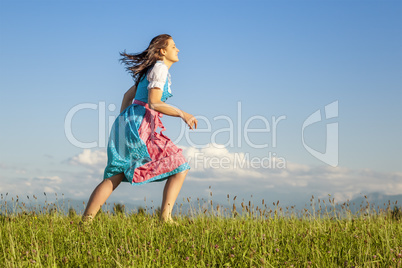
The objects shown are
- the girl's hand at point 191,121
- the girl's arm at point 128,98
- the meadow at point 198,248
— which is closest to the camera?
the meadow at point 198,248

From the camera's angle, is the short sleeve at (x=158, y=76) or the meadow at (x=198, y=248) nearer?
the meadow at (x=198, y=248)

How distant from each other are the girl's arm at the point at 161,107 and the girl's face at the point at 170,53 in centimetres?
72

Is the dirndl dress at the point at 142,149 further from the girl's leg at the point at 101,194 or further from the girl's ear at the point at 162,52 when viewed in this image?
the girl's ear at the point at 162,52

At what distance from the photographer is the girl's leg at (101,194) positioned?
557 centimetres

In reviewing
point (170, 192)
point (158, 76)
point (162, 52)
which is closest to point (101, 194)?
point (170, 192)

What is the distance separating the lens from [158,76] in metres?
5.50

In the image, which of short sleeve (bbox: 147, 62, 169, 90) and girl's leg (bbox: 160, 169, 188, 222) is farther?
girl's leg (bbox: 160, 169, 188, 222)

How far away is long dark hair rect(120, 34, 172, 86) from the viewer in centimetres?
584

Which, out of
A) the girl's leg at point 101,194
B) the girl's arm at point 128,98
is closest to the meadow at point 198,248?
the girl's leg at point 101,194

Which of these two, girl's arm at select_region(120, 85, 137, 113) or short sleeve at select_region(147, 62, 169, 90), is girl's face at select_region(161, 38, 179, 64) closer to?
short sleeve at select_region(147, 62, 169, 90)

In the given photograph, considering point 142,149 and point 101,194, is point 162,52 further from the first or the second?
point 101,194

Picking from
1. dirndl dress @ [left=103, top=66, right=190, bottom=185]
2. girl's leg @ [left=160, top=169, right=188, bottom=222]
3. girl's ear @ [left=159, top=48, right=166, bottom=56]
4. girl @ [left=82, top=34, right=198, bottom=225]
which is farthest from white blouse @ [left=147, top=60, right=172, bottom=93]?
girl's leg @ [left=160, top=169, right=188, bottom=222]

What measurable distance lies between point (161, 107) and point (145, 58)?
948 mm

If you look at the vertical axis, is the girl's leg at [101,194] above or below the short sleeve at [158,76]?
below
